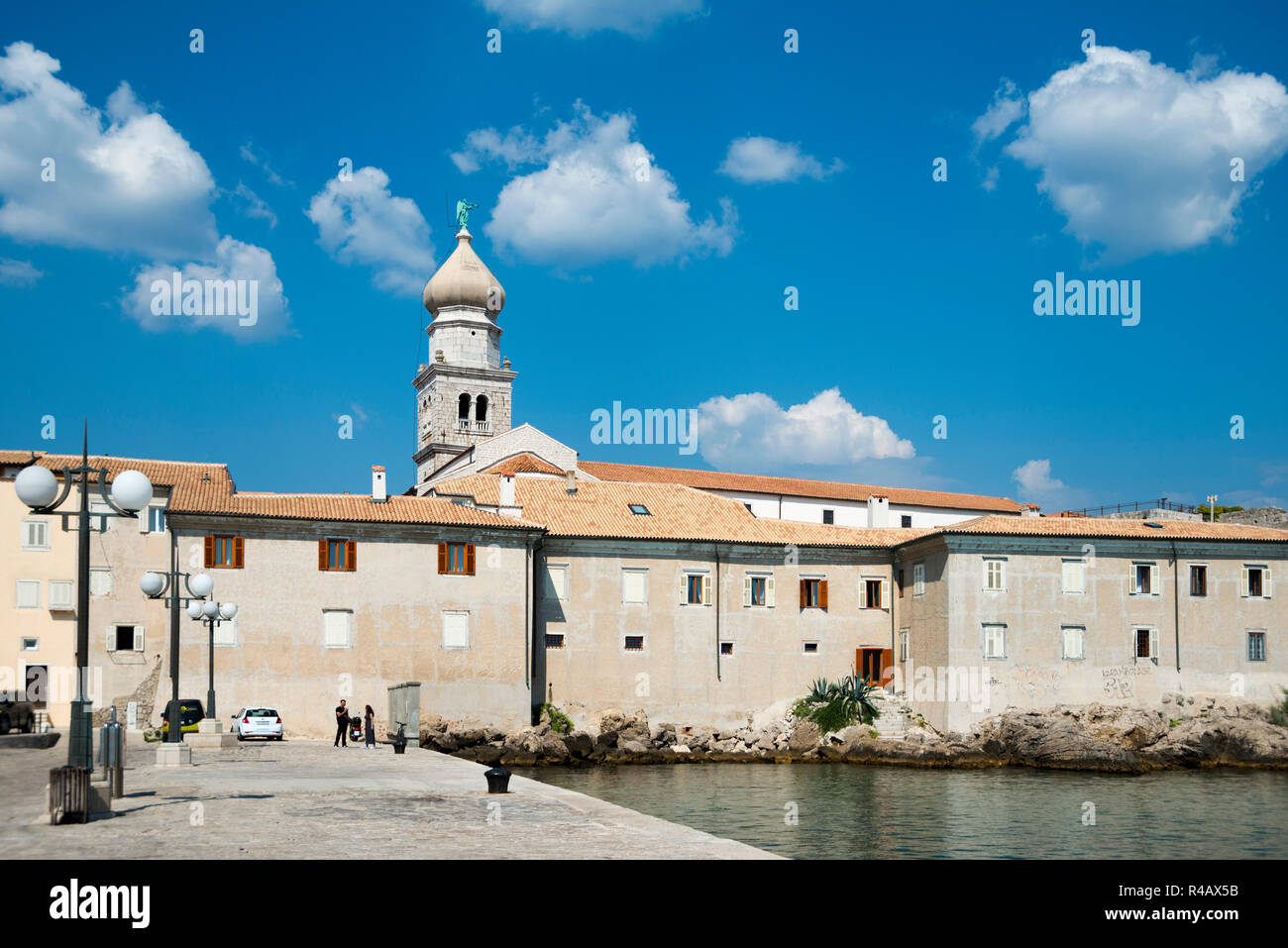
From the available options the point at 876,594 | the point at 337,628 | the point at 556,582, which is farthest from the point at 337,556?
the point at 876,594

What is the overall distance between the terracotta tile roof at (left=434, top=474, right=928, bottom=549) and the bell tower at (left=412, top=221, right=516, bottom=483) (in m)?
29.7

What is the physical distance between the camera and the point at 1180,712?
5428 centimetres

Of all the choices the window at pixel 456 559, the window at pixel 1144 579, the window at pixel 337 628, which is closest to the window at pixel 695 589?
the window at pixel 456 559

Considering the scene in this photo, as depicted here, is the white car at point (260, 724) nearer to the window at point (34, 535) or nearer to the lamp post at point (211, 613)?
the lamp post at point (211, 613)

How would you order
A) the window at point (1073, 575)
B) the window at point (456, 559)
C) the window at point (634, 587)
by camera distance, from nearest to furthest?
1. the window at point (456, 559)
2. the window at point (634, 587)
3. the window at point (1073, 575)

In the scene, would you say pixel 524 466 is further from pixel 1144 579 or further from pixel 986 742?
pixel 1144 579

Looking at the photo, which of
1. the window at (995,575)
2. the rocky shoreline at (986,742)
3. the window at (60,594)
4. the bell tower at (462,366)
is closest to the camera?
the window at (60,594)

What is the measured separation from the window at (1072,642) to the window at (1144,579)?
348cm

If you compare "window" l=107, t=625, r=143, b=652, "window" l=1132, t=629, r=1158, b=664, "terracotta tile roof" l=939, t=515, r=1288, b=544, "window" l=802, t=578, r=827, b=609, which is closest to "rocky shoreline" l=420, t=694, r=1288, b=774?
"window" l=1132, t=629, r=1158, b=664

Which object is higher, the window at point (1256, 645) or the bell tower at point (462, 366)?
the bell tower at point (462, 366)

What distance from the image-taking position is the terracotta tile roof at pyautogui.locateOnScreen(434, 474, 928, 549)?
55.3 meters

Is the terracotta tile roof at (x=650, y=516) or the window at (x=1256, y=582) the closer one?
the terracotta tile roof at (x=650, y=516)

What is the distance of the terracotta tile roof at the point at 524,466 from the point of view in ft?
249
